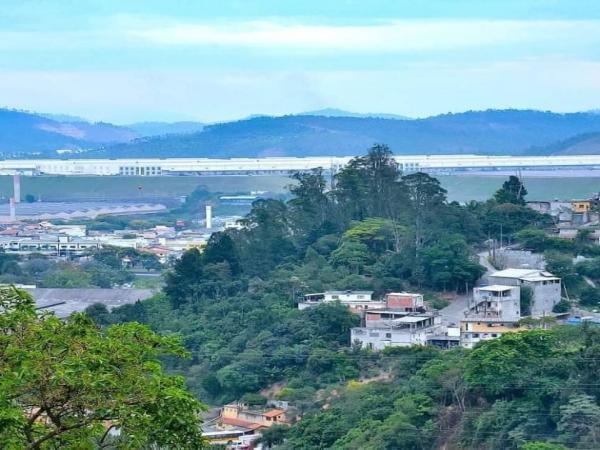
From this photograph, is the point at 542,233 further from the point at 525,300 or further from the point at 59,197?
the point at 59,197

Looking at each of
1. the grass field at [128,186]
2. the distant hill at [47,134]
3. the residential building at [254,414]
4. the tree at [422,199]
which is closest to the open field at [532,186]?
the grass field at [128,186]

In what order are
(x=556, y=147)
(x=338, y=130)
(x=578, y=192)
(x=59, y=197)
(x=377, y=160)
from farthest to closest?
(x=338, y=130)
(x=556, y=147)
(x=59, y=197)
(x=578, y=192)
(x=377, y=160)

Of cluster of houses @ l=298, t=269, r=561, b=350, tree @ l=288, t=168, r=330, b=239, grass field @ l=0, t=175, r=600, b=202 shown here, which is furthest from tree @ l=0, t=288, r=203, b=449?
grass field @ l=0, t=175, r=600, b=202

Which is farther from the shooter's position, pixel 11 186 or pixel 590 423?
pixel 11 186

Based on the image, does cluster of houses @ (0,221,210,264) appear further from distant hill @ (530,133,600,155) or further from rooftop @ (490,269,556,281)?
distant hill @ (530,133,600,155)

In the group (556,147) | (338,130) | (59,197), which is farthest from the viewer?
(338,130)

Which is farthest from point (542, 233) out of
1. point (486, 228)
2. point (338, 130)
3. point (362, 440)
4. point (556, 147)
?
point (338, 130)
